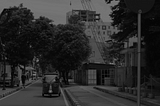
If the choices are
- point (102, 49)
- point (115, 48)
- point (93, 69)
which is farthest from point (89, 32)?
point (93, 69)

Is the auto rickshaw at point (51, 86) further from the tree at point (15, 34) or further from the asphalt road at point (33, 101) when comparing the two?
the tree at point (15, 34)

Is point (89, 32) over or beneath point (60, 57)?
over

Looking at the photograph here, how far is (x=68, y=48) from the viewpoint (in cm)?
4462

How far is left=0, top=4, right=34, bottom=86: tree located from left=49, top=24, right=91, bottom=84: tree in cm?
830

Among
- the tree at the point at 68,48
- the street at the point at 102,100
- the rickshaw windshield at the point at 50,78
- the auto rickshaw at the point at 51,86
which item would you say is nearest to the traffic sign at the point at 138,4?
the street at the point at 102,100

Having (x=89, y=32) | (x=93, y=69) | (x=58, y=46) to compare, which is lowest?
(x=93, y=69)

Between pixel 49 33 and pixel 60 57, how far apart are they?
356 inches

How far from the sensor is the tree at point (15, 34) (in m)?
36.0

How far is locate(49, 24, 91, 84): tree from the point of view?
147ft

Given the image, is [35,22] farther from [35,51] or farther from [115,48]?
[115,48]

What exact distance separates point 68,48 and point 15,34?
10.4 metres

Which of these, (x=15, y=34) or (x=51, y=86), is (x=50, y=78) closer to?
(x=51, y=86)

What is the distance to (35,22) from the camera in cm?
3678

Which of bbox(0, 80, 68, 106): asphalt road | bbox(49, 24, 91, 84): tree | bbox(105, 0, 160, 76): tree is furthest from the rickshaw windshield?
bbox(49, 24, 91, 84): tree
